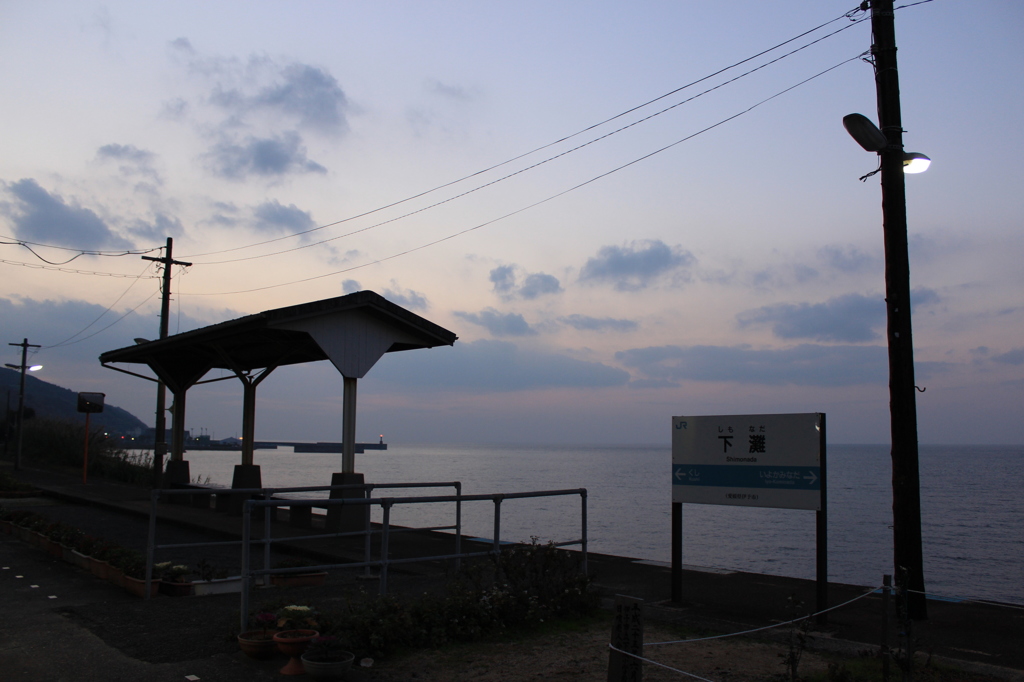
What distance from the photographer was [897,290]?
8.04 metres

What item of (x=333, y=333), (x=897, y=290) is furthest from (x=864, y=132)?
(x=333, y=333)

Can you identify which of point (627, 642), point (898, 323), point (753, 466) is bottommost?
point (627, 642)

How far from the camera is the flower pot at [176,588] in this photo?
8.39m

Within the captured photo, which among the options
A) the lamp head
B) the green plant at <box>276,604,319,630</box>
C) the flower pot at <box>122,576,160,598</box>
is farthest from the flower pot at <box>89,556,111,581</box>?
the lamp head

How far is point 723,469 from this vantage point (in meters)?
8.70

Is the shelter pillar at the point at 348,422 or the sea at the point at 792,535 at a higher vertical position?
the shelter pillar at the point at 348,422

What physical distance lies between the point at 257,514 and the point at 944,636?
13.1m

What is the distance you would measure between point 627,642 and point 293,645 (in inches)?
106

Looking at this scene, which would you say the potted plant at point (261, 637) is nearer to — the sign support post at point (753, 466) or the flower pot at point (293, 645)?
the flower pot at point (293, 645)

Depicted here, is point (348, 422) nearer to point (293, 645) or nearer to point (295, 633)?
point (295, 633)

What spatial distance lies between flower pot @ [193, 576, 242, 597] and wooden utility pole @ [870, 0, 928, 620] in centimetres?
719

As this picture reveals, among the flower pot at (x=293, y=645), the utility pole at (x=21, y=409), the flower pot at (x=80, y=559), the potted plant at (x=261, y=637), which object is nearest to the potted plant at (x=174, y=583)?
the flower pot at (x=80, y=559)

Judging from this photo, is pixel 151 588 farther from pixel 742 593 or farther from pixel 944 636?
pixel 944 636

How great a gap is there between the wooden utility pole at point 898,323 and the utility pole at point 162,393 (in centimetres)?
2081
